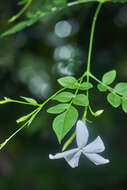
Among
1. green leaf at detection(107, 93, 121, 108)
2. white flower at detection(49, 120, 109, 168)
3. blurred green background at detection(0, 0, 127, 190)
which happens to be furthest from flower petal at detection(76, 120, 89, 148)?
blurred green background at detection(0, 0, 127, 190)

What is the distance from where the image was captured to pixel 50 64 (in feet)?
5.76

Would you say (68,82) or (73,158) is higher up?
(68,82)

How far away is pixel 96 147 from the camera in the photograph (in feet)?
1.95

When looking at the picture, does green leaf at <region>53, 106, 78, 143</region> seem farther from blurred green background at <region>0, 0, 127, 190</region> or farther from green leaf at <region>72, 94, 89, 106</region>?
blurred green background at <region>0, 0, 127, 190</region>

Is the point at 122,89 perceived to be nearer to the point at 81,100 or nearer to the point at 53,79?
the point at 81,100

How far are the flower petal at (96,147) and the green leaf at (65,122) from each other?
5cm

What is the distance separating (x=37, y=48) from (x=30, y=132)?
1.61 feet

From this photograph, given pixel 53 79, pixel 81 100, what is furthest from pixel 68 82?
pixel 53 79

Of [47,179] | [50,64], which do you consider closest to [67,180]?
[47,179]

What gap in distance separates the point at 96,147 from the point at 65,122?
74 millimetres

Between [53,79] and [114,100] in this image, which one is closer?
[114,100]

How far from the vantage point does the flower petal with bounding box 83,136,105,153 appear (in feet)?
1.92

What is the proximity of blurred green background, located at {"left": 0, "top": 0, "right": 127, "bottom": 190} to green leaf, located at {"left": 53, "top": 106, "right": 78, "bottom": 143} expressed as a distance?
793 millimetres

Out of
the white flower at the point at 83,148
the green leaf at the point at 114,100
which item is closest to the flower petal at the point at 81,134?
the white flower at the point at 83,148
